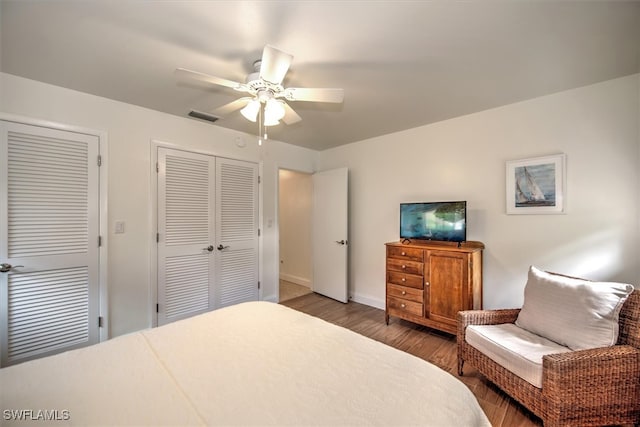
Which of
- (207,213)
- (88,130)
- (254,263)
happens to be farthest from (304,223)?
(88,130)

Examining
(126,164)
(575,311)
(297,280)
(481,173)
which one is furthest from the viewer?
(297,280)

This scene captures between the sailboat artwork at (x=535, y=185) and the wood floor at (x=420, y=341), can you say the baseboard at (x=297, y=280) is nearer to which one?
the wood floor at (x=420, y=341)

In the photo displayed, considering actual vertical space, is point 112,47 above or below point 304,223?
above

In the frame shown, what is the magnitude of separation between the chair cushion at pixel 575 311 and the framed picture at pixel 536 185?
80cm

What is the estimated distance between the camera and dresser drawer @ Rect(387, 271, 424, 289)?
2.77 metres

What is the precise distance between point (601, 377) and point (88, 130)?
4173mm

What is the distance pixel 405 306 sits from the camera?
2881 mm

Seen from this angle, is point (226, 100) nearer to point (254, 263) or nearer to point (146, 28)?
point (146, 28)

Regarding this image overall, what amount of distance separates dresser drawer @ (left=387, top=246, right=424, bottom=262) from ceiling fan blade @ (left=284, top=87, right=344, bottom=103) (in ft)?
5.98

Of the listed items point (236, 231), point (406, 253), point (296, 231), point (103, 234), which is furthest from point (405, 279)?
point (103, 234)

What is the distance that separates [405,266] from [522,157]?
157cm

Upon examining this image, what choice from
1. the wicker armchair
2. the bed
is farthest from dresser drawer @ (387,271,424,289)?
the bed

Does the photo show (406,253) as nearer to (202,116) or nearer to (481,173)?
(481,173)

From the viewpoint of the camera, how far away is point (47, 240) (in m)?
2.16
